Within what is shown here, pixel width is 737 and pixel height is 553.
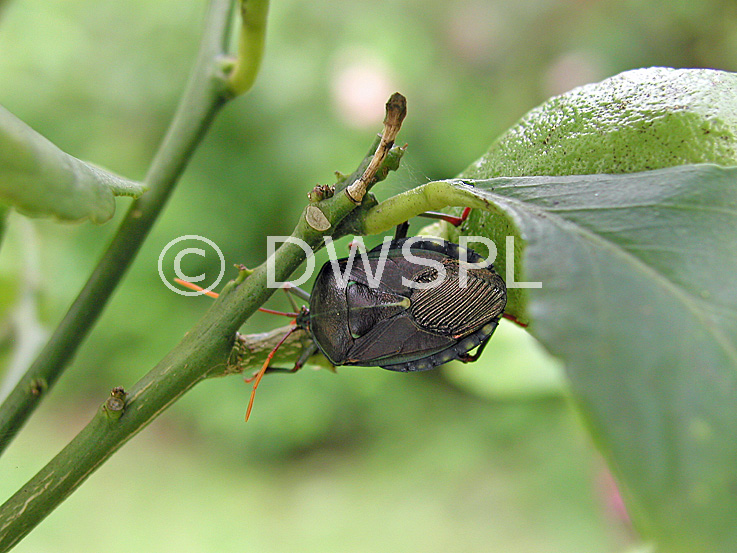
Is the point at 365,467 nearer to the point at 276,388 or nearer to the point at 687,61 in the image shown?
the point at 276,388

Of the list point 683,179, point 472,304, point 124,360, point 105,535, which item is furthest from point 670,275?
point 124,360

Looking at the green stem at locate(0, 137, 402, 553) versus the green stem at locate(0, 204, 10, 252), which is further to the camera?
the green stem at locate(0, 204, 10, 252)

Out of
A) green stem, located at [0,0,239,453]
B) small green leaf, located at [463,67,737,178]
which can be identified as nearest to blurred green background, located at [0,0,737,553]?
A: green stem, located at [0,0,239,453]

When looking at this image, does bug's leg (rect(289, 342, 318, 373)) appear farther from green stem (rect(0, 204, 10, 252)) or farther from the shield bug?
green stem (rect(0, 204, 10, 252))

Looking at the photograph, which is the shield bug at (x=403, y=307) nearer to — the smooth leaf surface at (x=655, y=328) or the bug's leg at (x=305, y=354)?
the bug's leg at (x=305, y=354)

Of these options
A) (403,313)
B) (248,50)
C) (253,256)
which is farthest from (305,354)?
(253,256)

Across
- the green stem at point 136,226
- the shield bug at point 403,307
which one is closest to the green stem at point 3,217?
the green stem at point 136,226

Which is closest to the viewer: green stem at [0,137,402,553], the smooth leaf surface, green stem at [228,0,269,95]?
the smooth leaf surface
